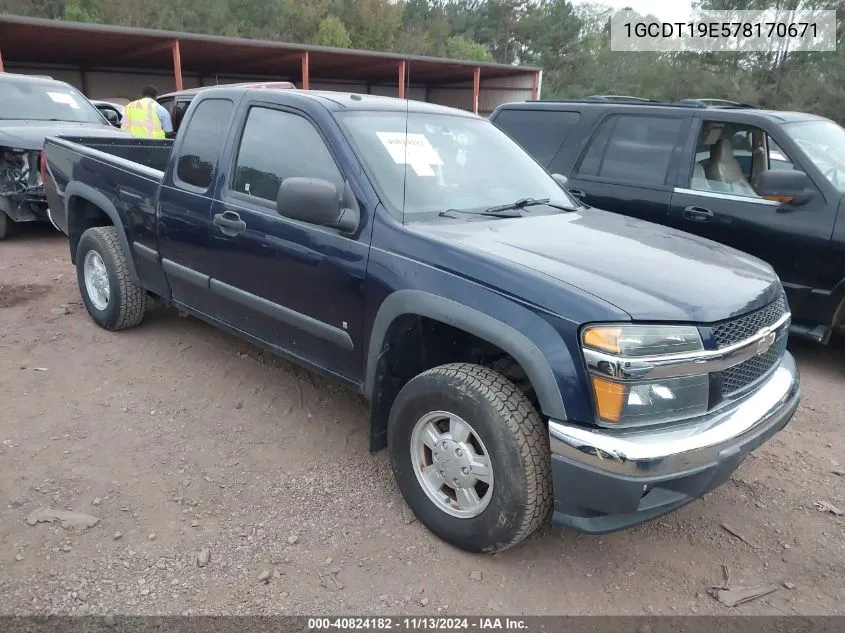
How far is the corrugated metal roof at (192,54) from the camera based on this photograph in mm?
16375

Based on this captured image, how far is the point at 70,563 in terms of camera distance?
2600 mm

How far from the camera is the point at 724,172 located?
518cm

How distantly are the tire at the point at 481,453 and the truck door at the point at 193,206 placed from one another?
172 centimetres

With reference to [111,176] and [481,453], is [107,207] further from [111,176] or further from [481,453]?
[481,453]

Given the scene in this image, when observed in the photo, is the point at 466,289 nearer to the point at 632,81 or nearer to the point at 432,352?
the point at 432,352

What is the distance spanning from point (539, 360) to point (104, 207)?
367cm

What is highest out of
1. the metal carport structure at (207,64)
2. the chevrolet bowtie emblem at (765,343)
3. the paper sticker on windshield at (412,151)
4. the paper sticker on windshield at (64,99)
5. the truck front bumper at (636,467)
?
the metal carport structure at (207,64)

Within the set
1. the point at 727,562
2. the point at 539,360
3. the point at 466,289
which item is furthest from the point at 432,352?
the point at 727,562

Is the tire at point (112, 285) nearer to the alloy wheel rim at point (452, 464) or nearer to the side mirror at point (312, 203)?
the side mirror at point (312, 203)

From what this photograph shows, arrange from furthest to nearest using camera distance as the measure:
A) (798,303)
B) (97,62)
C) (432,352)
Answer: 1. (97,62)
2. (798,303)
3. (432,352)

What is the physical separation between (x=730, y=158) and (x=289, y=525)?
439 cm

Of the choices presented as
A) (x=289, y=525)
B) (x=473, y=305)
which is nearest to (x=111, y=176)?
(x=289, y=525)

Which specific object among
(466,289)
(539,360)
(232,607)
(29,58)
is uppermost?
(29,58)

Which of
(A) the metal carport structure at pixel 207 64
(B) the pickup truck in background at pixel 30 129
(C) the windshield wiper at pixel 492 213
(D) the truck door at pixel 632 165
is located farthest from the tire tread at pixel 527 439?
(A) the metal carport structure at pixel 207 64
